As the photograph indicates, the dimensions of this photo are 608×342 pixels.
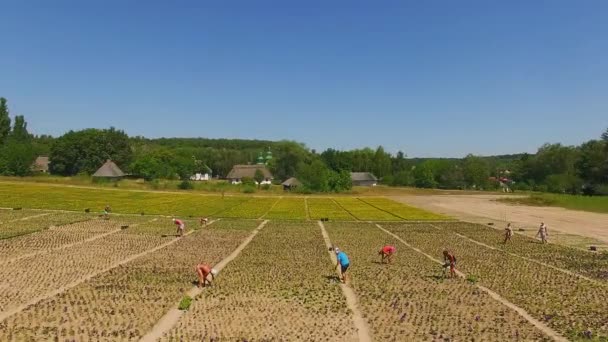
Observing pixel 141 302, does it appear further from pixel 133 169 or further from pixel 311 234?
pixel 133 169

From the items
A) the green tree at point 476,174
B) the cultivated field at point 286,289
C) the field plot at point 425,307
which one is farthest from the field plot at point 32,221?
the green tree at point 476,174

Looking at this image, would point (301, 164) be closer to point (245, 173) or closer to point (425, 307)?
point (245, 173)

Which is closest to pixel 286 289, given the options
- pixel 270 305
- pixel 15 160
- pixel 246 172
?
pixel 270 305

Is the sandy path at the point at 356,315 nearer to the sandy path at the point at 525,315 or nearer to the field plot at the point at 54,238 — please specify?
→ the sandy path at the point at 525,315

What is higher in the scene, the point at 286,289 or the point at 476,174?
the point at 476,174

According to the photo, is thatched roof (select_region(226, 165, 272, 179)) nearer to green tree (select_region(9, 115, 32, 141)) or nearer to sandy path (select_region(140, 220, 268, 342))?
green tree (select_region(9, 115, 32, 141))
